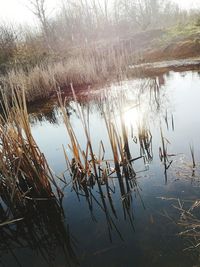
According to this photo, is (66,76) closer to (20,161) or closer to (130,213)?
(20,161)

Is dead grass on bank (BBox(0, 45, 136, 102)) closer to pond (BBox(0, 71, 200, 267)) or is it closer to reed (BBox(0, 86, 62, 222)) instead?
pond (BBox(0, 71, 200, 267))

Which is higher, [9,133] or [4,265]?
[9,133]

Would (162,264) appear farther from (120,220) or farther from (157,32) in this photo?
(157,32)

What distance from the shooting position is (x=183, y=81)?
6.20 m

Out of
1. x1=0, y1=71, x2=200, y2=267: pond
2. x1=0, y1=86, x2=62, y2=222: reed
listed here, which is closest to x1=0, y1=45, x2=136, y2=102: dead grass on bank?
x1=0, y1=71, x2=200, y2=267: pond

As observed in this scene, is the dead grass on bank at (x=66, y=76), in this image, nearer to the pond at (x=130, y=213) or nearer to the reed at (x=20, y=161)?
the pond at (x=130, y=213)

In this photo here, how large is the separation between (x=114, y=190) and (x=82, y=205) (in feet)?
1.10

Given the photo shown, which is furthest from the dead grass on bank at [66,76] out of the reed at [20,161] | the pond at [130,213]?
the reed at [20,161]

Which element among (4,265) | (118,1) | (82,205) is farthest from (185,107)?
(118,1)

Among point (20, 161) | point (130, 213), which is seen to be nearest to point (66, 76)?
point (20, 161)

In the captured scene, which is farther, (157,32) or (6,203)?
(157,32)

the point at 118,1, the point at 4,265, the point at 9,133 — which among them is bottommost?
the point at 4,265

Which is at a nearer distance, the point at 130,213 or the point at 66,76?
the point at 130,213

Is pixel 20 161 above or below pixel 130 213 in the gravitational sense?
above
